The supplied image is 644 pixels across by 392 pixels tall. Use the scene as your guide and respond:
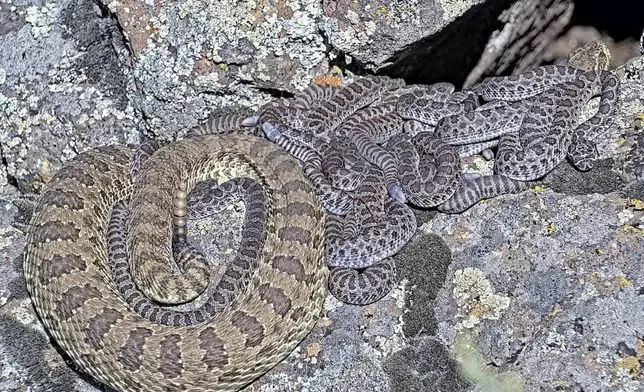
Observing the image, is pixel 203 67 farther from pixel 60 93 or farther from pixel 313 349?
pixel 313 349

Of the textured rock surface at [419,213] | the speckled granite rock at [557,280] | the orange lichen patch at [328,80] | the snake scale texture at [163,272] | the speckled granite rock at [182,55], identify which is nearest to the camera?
the speckled granite rock at [557,280]

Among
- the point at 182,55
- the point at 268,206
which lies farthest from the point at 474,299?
the point at 182,55

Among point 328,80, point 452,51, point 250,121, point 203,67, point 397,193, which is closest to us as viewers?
point 397,193

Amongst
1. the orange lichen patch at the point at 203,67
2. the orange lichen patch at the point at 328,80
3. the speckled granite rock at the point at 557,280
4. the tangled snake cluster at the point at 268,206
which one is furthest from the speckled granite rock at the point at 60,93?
the speckled granite rock at the point at 557,280

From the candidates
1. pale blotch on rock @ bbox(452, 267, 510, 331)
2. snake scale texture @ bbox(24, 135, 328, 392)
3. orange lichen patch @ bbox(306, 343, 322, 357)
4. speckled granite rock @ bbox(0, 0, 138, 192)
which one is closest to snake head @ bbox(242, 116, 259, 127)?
snake scale texture @ bbox(24, 135, 328, 392)

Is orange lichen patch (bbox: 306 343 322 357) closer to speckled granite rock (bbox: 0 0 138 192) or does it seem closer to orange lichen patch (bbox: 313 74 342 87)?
orange lichen patch (bbox: 313 74 342 87)

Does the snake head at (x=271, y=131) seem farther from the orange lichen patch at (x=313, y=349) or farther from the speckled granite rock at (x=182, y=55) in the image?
the orange lichen patch at (x=313, y=349)
